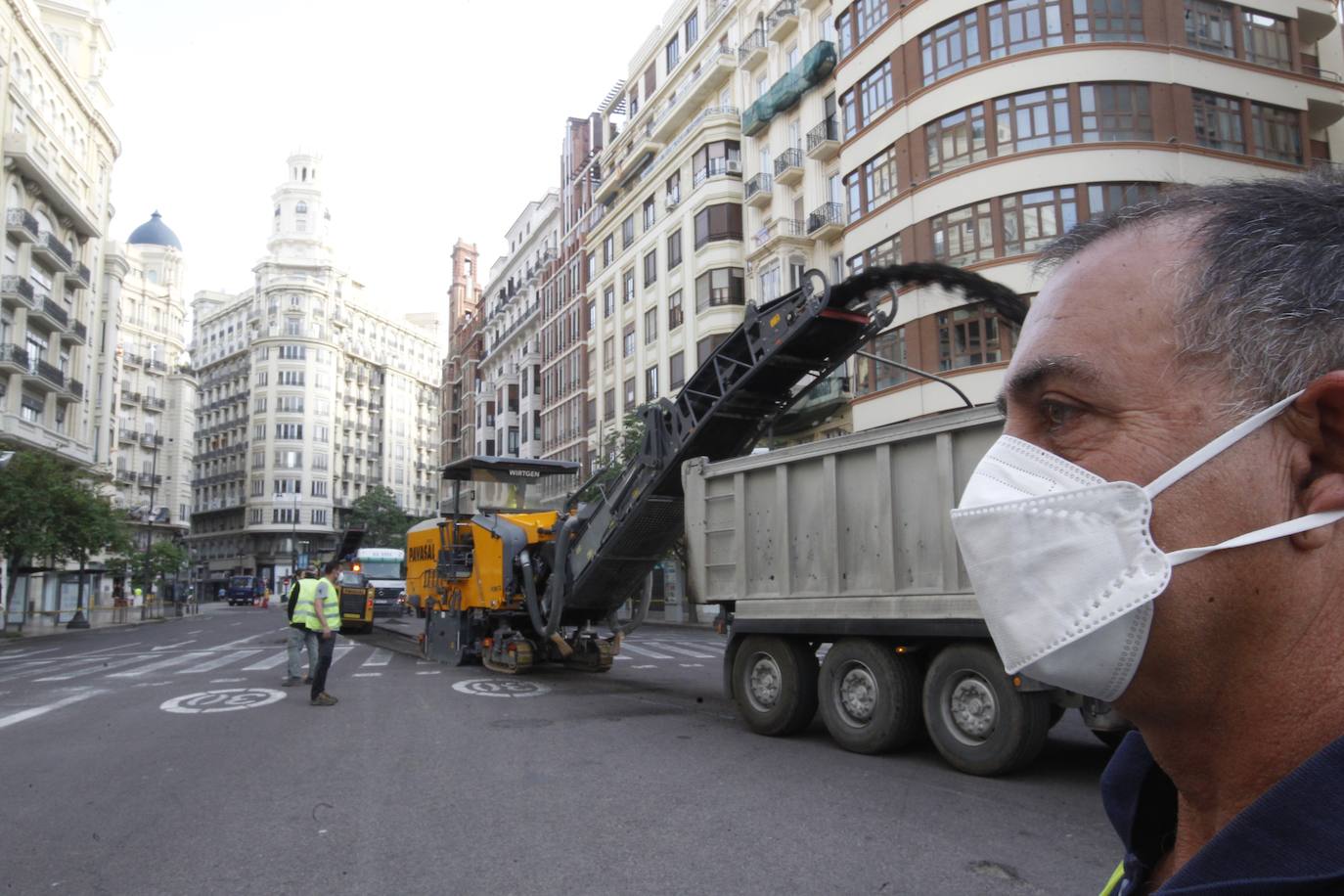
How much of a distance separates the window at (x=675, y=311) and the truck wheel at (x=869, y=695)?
33.4m

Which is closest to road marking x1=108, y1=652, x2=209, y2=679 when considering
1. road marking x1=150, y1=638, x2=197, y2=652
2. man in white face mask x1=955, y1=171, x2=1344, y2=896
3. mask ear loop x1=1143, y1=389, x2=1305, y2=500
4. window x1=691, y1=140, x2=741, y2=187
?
road marking x1=150, y1=638, x2=197, y2=652

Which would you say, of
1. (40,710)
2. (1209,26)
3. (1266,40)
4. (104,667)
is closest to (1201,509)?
(40,710)

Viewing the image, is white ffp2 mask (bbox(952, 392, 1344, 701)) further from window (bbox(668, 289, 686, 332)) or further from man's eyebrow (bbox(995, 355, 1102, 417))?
window (bbox(668, 289, 686, 332))

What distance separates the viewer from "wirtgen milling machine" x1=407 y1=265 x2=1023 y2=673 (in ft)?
33.2

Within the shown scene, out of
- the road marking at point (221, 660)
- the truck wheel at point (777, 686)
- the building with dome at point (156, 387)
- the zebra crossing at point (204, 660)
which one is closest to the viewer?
the truck wheel at point (777, 686)

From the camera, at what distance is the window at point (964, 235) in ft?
81.5

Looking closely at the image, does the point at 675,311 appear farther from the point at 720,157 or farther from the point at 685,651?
the point at 685,651

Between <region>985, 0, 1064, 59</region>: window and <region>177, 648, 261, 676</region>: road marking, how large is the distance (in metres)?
23.6

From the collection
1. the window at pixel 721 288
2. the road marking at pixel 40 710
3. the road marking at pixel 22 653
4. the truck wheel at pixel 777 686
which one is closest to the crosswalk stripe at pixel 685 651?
the truck wheel at pixel 777 686

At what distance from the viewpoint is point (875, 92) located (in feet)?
94.6

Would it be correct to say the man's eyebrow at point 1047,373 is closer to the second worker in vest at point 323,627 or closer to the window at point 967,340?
the second worker in vest at point 323,627

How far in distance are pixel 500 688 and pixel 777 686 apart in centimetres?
600

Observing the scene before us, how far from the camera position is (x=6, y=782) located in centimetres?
737

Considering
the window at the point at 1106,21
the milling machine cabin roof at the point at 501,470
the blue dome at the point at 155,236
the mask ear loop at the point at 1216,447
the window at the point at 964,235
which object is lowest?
the mask ear loop at the point at 1216,447
